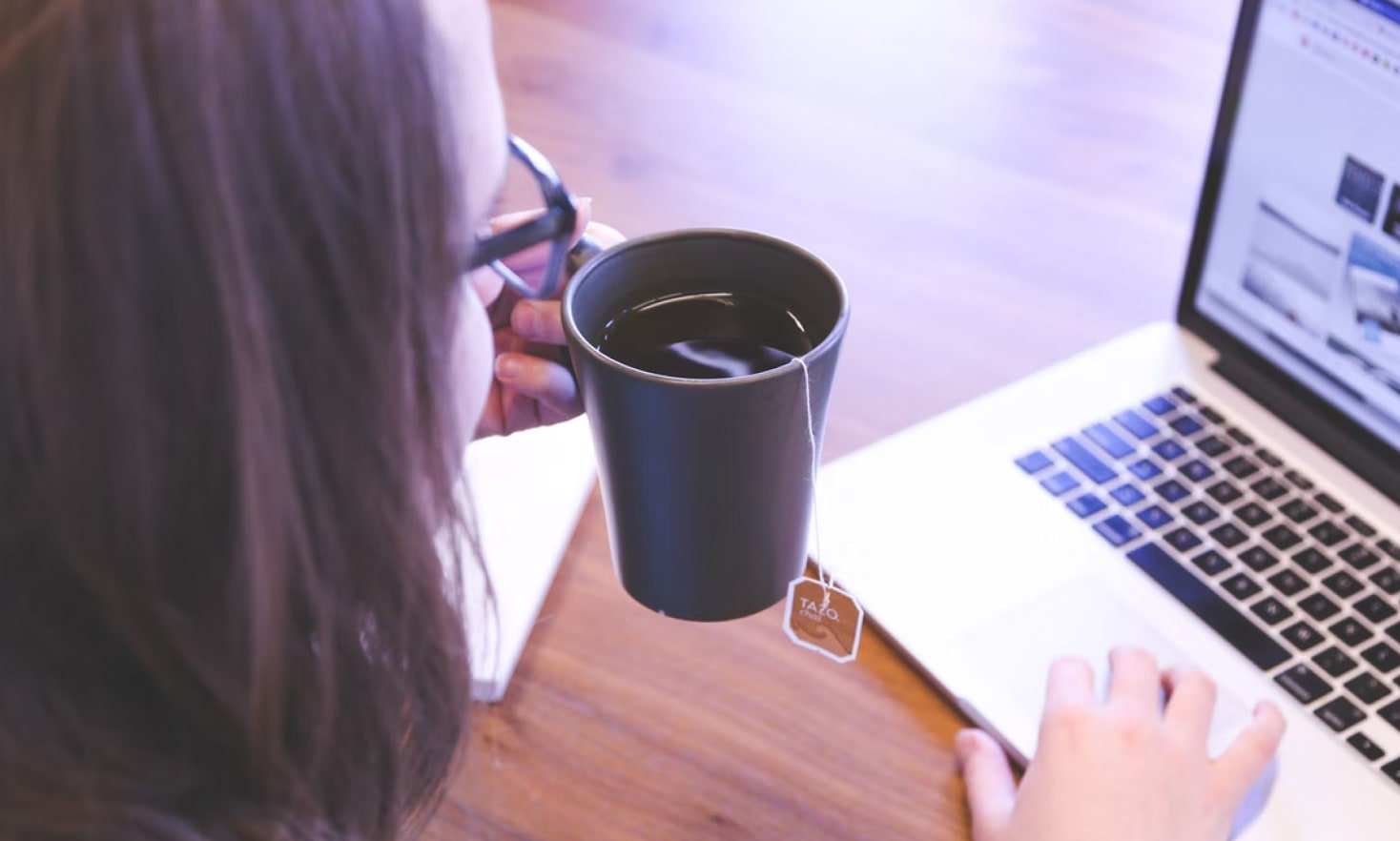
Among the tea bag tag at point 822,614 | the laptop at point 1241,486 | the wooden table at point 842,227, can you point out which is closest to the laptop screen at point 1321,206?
the laptop at point 1241,486

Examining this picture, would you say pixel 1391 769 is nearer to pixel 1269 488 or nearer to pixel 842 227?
pixel 1269 488

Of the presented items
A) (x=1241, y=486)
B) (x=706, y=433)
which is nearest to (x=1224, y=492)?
(x=1241, y=486)

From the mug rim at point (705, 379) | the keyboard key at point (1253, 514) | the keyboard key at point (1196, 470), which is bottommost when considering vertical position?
the keyboard key at point (1253, 514)

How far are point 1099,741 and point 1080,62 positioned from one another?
2.34 ft

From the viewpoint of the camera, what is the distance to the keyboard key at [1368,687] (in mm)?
625

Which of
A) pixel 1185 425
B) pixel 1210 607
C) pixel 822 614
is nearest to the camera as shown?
pixel 822 614

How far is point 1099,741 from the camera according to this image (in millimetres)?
589

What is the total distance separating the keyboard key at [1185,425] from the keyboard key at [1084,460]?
61mm

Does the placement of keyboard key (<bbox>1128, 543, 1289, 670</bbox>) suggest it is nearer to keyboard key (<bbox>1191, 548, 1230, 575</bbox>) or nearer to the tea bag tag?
keyboard key (<bbox>1191, 548, 1230, 575</bbox>)

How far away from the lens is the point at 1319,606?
2.19 feet

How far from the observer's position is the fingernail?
0.66 meters

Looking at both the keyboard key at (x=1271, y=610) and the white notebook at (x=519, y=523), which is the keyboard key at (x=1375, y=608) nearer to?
the keyboard key at (x=1271, y=610)

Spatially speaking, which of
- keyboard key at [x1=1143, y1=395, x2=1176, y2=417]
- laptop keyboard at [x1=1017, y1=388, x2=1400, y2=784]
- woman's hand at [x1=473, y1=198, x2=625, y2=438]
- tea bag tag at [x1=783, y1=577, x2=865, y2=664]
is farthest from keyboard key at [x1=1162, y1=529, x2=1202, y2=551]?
woman's hand at [x1=473, y1=198, x2=625, y2=438]

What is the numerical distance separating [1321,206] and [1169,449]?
16 cm
